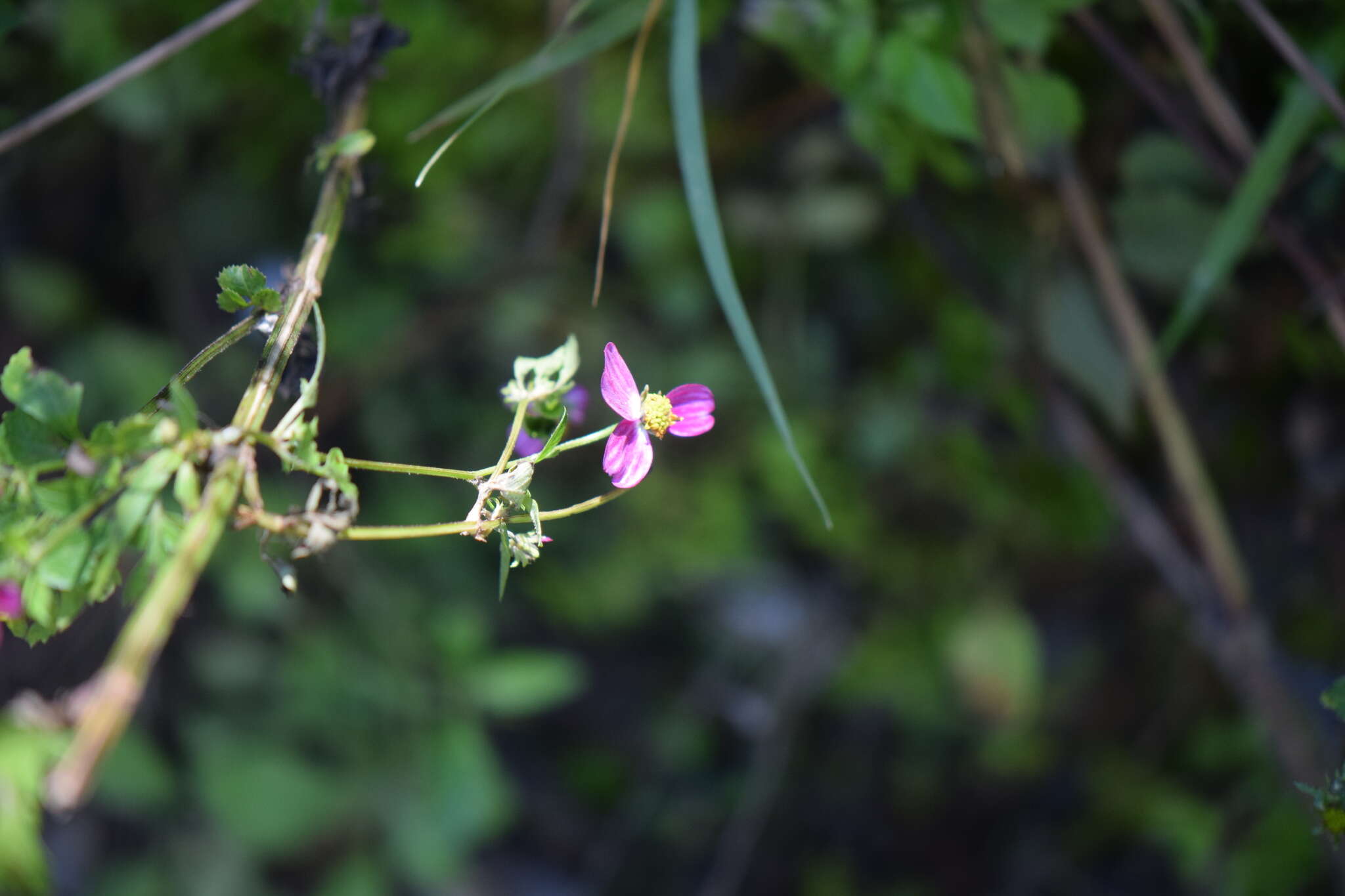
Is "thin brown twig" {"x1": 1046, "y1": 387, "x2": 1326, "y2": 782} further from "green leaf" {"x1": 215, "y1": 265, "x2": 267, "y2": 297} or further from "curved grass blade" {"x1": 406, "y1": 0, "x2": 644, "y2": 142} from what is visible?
"green leaf" {"x1": 215, "y1": 265, "x2": 267, "y2": 297}

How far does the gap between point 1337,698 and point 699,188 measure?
24.6 inches

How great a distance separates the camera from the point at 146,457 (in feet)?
1.81

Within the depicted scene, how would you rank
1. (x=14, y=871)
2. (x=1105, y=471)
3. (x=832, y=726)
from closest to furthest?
1. (x=14, y=871)
2. (x=1105, y=471)
3. (x=832, y=726)

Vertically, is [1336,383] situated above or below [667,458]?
above

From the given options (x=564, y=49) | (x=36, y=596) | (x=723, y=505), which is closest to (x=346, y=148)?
(x=564, y=49)

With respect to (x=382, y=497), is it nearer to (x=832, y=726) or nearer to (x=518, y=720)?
(x=518, y=720)

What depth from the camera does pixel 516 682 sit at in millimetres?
1396

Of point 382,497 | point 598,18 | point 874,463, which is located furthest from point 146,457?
point 874,463

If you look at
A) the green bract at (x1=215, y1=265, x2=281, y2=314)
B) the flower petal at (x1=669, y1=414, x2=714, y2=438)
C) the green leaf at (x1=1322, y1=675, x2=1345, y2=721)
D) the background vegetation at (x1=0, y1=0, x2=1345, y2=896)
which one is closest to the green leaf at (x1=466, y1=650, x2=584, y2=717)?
the background vegetation at (x1=0, y1=0, x2=1345, y2=896)

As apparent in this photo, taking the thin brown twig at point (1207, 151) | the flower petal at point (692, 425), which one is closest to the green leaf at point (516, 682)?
the flower petal at point (692, 425)

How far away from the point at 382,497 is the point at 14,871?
820 millimetres

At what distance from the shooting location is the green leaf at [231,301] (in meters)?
0.61

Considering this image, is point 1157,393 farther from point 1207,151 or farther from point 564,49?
point 564,49

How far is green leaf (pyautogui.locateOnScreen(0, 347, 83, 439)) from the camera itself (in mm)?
518
